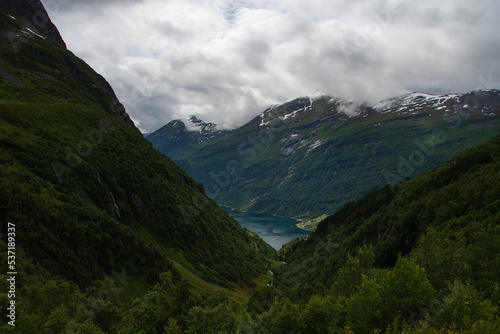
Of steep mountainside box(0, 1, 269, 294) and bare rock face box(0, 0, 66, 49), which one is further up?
bare rock face box(0, 0, 66, 49)

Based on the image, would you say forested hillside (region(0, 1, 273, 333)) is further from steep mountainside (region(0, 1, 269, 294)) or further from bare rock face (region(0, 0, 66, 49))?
bare rock face (region(0, 0, 66, 49))

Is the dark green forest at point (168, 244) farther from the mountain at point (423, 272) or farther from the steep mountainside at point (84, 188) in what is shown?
the steep mountainside at point (84, 188)

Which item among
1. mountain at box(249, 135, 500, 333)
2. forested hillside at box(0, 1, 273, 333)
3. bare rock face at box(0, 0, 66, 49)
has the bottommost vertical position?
mountain at box(249, 135, 500, 333)

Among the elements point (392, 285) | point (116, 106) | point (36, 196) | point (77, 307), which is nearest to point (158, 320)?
point (77, 307)

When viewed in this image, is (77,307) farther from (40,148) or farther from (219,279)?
(219,279)

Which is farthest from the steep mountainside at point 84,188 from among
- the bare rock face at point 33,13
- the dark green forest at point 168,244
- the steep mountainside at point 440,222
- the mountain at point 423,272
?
the steep mountainside at point 440,222

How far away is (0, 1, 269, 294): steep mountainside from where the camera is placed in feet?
184

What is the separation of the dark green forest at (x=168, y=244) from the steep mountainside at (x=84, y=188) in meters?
0.42

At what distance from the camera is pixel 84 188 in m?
78.4

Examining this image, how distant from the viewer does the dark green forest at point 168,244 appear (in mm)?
25250

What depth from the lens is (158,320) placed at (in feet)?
125

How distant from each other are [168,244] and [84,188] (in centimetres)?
3468

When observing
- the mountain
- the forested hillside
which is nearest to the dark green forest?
the mountain

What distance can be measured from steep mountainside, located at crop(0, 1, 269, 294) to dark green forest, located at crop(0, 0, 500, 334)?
1.38 feet
